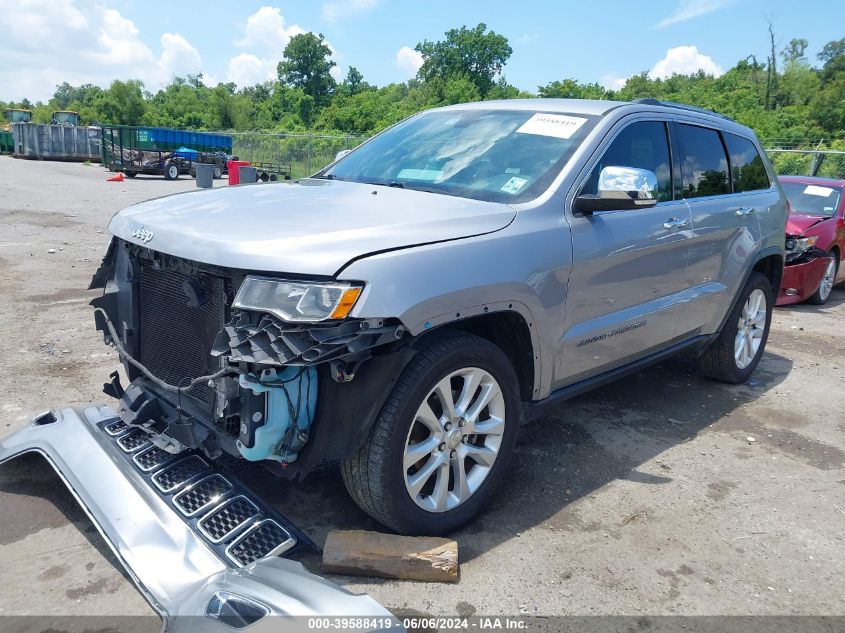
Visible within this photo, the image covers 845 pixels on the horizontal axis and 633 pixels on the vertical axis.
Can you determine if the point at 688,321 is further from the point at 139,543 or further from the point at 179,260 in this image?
the point at 139,543

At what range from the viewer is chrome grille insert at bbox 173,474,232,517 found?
271 centimetres

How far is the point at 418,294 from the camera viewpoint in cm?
255

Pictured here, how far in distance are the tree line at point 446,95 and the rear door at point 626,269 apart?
30.9 metres

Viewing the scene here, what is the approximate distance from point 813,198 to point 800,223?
112 cm

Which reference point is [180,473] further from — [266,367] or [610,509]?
[610,509]

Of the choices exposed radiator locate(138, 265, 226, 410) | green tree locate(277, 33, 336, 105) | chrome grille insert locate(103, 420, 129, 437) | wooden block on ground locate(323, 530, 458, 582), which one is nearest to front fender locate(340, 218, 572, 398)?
exposed radiator locate(138, 265, 226, 410)

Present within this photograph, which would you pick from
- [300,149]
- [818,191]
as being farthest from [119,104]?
[818,191]

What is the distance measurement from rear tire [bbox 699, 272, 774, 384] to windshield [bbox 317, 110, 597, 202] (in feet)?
7.52

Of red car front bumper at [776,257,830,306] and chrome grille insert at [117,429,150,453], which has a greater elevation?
red car front bumper at [776,257,830,306]

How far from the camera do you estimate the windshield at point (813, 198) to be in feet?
29.8

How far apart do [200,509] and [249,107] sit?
244 ft

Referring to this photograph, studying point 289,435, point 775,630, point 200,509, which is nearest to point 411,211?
point 289,435

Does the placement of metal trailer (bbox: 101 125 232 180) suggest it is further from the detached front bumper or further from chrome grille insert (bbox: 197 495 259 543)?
chrome grille insert (bbox: 197 495 259 543)

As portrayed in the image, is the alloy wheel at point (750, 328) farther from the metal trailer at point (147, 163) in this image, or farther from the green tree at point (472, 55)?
the green tree at point (472, 55)
